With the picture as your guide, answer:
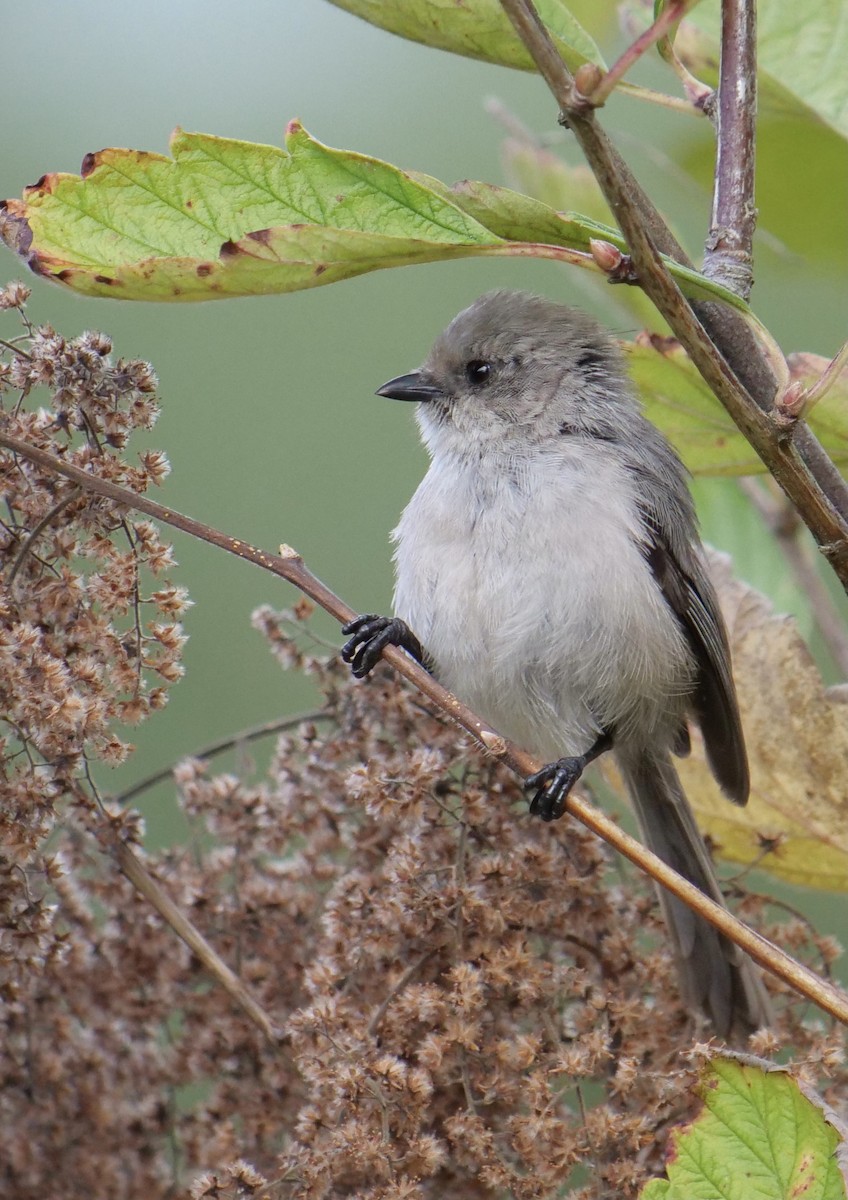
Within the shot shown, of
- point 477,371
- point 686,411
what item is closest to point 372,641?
point 686,411

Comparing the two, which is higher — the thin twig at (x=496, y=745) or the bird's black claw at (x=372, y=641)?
the bird's black claw at (x=372, y=641)

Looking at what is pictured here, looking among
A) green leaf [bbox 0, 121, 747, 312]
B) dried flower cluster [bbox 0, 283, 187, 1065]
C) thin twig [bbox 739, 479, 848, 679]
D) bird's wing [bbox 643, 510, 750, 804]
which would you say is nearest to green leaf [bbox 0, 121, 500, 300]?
green leaf [bbox 0, 121, 747, 312]

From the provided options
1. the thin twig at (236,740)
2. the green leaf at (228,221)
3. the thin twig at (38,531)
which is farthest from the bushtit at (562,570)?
the green leaf at (228,221)

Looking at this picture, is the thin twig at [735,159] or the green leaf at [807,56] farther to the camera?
the green leaf at [807,56]

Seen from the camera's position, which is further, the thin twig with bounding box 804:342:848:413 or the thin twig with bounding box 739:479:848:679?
the thin twig with bounding box 739:479:848:679

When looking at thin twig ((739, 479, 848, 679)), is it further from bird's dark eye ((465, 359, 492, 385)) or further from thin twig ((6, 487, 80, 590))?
thin twig ((6, 487, 80, 590))

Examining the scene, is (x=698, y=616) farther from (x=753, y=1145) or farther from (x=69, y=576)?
(x=753, y=1145)

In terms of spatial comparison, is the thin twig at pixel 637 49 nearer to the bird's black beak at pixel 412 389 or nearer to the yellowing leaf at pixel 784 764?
the yellowing leaf at pixel 784 764

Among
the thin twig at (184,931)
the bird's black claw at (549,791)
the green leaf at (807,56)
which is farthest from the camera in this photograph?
the bird's black claw at (549,791)

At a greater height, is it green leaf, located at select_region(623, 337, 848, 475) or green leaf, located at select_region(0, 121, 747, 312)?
green leaf, located at select_region(623, 337, 848, 475)
